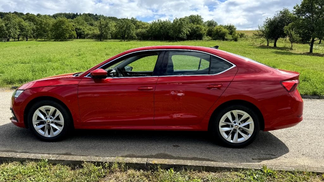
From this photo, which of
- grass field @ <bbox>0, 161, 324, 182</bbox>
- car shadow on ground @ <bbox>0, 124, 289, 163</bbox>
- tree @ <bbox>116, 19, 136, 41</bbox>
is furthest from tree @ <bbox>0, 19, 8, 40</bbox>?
grass field @ <bbox>0, 161, 324, 182</bbox>

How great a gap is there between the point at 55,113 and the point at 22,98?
0.62 m

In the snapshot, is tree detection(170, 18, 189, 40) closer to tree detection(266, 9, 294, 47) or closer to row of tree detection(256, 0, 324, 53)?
tree detection(266, 9, 294, 47)

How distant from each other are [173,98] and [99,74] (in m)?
1.23

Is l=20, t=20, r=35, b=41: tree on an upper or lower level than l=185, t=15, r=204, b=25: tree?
lower

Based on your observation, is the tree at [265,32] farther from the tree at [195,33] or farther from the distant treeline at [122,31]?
the tree at [195,33]

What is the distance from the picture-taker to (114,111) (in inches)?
157

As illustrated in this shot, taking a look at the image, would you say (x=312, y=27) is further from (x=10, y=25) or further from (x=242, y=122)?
(x=10, y=25)

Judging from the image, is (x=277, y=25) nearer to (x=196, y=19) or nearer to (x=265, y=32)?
(x=265, y=32)

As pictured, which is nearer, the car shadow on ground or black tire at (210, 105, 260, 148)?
the car shadow on ground

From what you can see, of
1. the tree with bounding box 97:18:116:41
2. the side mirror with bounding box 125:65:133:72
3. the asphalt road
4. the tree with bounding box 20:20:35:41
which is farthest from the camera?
the tree with bounding box 20:20:35:41

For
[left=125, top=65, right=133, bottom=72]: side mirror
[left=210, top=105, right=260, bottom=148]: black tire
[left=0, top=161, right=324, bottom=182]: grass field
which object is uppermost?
[left=125, top=65, right=133, bottom=72]: side mirror

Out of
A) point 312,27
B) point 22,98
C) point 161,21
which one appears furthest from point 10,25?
point 22,98

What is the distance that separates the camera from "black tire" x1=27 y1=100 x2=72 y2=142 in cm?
407

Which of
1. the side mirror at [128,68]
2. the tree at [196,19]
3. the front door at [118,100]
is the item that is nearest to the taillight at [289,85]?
the front door at [118,100]
